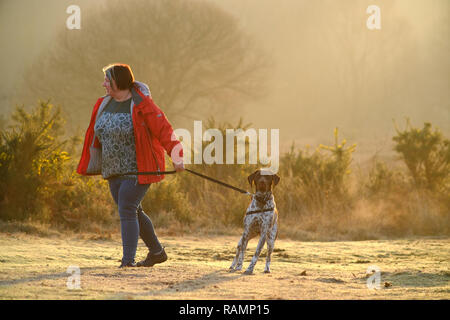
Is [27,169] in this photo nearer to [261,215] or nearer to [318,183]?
[261,215]

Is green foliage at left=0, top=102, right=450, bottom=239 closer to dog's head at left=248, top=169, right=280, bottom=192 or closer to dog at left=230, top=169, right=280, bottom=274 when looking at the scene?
dog at left=230, top=169, right=280, bottom=274

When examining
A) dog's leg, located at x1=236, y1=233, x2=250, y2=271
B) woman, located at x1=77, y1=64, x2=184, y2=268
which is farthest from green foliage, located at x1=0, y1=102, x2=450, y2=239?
woman, located at x1=77, y1=64, x2=184, y2=268

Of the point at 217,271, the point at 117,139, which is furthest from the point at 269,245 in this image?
the point at 117,139

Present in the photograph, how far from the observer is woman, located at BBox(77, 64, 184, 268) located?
19.4 feet

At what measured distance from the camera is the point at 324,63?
66250 mm

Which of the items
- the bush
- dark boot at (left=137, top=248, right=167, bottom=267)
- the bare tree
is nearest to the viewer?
dark boot at (left=137, top=248, right=167, bottom=267)

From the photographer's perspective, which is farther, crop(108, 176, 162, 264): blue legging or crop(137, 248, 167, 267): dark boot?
crop(137, 248, 167, 267): dark boot

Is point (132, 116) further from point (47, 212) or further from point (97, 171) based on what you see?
point (47, 212)

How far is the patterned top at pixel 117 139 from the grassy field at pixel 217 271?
0.96 m

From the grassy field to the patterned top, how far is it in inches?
37.9

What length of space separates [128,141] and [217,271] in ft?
5.47

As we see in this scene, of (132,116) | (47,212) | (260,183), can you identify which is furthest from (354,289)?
(47,212)

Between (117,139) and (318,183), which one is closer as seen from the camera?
(117,139)
